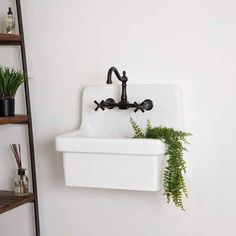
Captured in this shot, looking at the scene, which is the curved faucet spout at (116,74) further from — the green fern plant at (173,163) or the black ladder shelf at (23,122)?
the black ladder shelf at (23,122)

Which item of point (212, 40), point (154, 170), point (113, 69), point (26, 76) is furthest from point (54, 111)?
point (212, 40)

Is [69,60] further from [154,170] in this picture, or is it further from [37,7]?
[154,170]

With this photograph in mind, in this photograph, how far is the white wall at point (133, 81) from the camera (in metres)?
1.93

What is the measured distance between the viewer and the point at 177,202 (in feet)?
6.03

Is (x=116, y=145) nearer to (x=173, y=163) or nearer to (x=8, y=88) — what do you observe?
(x=173, y=163)

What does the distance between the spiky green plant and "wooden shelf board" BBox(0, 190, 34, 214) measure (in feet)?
1.44

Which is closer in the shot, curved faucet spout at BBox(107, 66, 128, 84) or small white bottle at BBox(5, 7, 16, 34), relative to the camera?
curved faucet spout at BBox(107, 66, 128, 84)

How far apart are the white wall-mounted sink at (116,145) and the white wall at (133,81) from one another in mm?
70

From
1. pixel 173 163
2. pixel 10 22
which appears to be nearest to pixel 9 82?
pixel 10 22

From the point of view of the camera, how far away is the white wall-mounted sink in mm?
1802

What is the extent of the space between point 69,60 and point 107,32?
0.21 m

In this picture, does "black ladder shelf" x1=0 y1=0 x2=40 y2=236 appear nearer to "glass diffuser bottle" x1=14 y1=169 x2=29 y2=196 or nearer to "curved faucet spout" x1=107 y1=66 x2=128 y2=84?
"glass diffuser bottle" x1=14 y1=169 x2=29 y2=196

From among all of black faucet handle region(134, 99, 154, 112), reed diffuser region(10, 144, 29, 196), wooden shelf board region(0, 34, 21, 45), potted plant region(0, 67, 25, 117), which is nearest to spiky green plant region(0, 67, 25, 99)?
potted plant region(0, 67, 25, 117)

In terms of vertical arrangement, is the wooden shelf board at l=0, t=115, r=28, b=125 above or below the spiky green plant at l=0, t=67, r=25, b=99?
below
